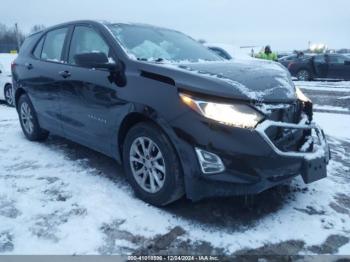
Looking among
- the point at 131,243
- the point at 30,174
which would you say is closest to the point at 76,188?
the point at 30,174

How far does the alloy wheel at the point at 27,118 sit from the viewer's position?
5.57m

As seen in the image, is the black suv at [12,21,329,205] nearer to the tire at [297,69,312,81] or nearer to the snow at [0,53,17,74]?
the snow at [0,53,17,74]

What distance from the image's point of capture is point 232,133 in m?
2.87

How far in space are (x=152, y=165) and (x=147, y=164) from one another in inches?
2.6

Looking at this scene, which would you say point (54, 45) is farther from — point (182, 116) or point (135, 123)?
point (182, 116)

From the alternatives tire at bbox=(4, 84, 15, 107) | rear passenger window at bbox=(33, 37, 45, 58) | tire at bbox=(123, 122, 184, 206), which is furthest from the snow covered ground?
tire at bbox=(4, 84, 15, 107)

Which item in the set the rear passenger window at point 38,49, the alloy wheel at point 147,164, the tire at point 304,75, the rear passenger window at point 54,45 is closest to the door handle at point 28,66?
the rear passenger window at point 38,49

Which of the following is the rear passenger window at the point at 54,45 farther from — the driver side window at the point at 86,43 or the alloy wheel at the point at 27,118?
the alloy wheel at the point at 27,118

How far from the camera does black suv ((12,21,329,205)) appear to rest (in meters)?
2.92

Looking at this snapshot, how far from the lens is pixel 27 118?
567 cm

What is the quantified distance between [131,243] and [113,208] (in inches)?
23.7

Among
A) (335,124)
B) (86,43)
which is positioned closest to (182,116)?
(86,43)

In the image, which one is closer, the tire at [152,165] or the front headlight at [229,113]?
the front headlight at [229,113]

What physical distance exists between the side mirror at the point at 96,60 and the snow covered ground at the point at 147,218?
3.98 ft
